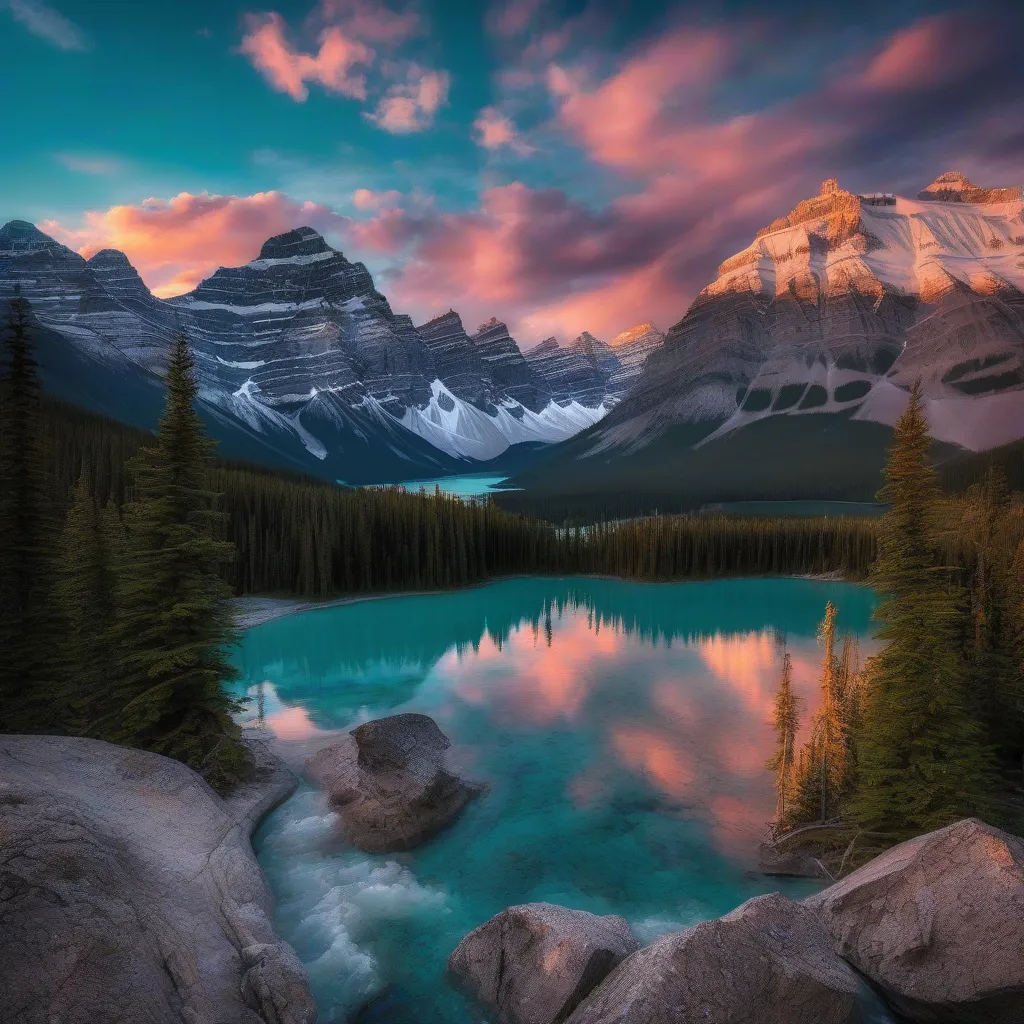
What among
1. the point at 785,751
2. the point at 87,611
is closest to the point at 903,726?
the point at 785,751

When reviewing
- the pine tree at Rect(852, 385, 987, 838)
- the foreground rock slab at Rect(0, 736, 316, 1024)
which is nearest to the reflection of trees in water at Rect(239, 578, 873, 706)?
the foreground rock slab at Rect(0, 736, 316, 1024)

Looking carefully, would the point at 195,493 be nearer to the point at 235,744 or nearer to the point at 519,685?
the point at 235,744

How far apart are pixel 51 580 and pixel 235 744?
837 centimetres

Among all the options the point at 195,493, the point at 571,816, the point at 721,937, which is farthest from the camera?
the point at 571,816

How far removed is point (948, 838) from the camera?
11.2 metres

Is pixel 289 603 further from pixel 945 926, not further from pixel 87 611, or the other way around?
pixel 945 926

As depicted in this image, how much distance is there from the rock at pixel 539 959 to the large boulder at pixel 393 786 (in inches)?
225

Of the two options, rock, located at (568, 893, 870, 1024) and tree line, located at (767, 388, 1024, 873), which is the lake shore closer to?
tree line, located at (767, 388, 1024, 873)

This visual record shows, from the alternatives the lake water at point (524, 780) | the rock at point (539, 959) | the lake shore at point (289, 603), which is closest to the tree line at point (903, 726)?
the lake water at point (524, 780)

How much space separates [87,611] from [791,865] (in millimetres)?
21901

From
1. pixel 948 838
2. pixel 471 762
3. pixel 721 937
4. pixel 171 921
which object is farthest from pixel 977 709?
pixel 171 921

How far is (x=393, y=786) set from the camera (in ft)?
60.6

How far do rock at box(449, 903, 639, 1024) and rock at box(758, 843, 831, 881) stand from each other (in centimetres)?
611

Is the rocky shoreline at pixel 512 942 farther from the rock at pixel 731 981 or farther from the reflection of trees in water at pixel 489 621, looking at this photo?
the reflection of trees in water at pixel 489 621
